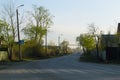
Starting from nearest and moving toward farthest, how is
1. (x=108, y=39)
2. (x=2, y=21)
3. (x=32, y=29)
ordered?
(x=2, y=21) < (x=108, y=39) < (x=32, y=29)

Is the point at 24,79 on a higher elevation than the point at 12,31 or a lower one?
lower

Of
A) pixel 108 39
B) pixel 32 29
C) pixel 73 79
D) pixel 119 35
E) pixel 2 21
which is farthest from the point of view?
pixel 32 29

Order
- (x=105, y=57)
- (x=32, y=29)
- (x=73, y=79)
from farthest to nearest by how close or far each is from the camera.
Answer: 1. (x=32, y=29)
2. (x=105, y=57)
3. (x=73, y=79)

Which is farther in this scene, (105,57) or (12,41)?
(12,41)

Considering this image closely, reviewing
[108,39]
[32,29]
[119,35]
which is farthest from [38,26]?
[119,35]

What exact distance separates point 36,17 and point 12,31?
31704mm

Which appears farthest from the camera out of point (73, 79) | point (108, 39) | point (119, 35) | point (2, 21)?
point (108, 39)

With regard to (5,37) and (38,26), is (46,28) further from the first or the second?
(5,37)

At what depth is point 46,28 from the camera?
105 metres

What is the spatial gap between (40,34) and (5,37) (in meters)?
29.1

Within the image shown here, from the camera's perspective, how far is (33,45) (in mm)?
97500

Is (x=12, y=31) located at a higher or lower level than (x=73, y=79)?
higher

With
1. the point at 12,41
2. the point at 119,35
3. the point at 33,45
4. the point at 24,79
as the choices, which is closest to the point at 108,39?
the point at 119,35

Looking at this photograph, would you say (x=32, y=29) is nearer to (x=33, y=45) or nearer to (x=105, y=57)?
(x=33, y=45)
